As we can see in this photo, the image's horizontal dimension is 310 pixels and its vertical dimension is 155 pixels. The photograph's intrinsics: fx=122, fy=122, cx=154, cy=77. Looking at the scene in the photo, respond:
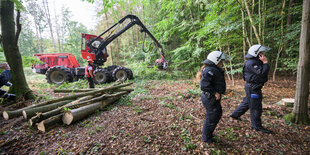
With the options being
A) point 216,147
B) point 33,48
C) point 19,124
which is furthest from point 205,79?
point 33,48

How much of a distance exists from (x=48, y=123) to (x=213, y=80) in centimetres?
404

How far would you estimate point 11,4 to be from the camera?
4.87 m

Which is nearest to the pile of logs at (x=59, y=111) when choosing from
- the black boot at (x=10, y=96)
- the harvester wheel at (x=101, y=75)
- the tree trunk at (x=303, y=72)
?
the black boot at (x=10, y=96)

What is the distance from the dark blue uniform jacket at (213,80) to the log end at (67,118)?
3472 millimetres

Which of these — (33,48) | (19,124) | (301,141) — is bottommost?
(301,141)

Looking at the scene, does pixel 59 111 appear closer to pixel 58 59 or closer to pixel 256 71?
pixel 256 71

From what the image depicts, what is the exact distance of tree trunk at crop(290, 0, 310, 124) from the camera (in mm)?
2674

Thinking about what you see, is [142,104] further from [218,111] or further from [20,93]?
[20,93]

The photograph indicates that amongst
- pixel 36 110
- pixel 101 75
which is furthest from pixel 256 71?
pixel 101 75

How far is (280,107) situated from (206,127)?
11.2 ft

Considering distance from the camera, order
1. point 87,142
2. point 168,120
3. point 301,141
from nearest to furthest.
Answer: point 301,141 → point 87,142 → point 168,120

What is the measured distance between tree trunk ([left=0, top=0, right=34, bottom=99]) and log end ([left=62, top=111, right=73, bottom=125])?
3.51 m

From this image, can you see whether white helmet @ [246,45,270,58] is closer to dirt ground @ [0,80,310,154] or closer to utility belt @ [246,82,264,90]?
utility belt @ [246,82,264,90]

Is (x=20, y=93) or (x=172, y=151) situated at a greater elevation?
(x=20, y=93)
